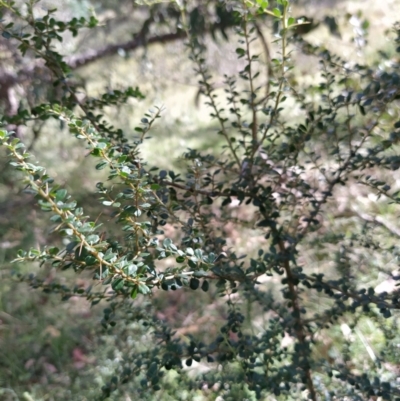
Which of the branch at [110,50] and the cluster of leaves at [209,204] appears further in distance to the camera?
the branch at [110,50]

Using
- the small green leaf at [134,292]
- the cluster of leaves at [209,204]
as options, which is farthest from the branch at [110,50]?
the small green leaf at [134,292]

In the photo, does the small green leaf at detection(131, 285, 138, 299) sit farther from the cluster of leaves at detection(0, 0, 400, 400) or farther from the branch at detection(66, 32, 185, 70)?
the branch at detection(66, 32, 185, 70)

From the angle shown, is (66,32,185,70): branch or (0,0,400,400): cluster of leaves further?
(66,32,185,70): branch

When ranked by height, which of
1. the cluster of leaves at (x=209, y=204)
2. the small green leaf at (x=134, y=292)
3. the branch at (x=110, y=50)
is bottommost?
the small green leaf at (x=134, y=292)

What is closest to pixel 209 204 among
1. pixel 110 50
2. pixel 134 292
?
pixel 134 292

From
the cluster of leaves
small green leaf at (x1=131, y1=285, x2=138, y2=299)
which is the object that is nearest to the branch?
the cluster of leaves

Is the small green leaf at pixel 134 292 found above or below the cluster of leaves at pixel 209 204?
below

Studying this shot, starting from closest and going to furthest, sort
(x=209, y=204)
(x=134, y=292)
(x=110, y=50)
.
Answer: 1. (x=134, y=292)
2. (x=209, y=204)
3. (x=110, y=50)

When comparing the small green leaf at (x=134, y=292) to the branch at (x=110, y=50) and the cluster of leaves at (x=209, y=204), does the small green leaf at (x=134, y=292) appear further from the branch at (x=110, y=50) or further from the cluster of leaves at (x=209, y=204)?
the branch at (x=110, y=50)

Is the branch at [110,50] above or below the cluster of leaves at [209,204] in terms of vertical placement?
above

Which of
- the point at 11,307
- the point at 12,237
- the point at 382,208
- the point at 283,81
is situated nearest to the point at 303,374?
the point at 283,81

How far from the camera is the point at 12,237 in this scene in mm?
2914

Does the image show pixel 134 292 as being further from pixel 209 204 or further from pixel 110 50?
pixel 110 50

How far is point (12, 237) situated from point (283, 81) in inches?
100
